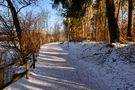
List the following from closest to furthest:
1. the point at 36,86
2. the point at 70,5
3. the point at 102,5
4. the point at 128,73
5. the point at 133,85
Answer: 1. the point at 133,85
2. the point at 36,86
3. the point at 128,73
4. the point at 70,5
5. the point at 102,5

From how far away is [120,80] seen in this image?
11.9 m

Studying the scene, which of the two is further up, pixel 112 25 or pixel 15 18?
pixel 15 18

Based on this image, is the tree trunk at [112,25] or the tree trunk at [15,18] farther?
the tree trunk at [112,25]

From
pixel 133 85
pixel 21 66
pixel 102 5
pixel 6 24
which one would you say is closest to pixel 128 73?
pixel 133 85

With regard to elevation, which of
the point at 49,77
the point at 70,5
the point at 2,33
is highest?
the point at 70,5

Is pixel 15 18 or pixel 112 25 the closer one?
pixel 15 18

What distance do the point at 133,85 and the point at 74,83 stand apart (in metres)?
2.70

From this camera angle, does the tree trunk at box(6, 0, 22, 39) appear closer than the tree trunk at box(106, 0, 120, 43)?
Yes

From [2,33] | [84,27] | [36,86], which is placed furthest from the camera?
[84,27]

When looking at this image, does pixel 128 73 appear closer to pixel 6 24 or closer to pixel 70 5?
pixel 6 24

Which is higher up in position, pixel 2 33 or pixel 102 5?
pixel 102 5

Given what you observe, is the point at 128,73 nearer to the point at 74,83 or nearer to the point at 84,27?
the point at 74,83

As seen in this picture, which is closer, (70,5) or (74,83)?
(74,83)

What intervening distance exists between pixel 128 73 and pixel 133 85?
1.91 m
